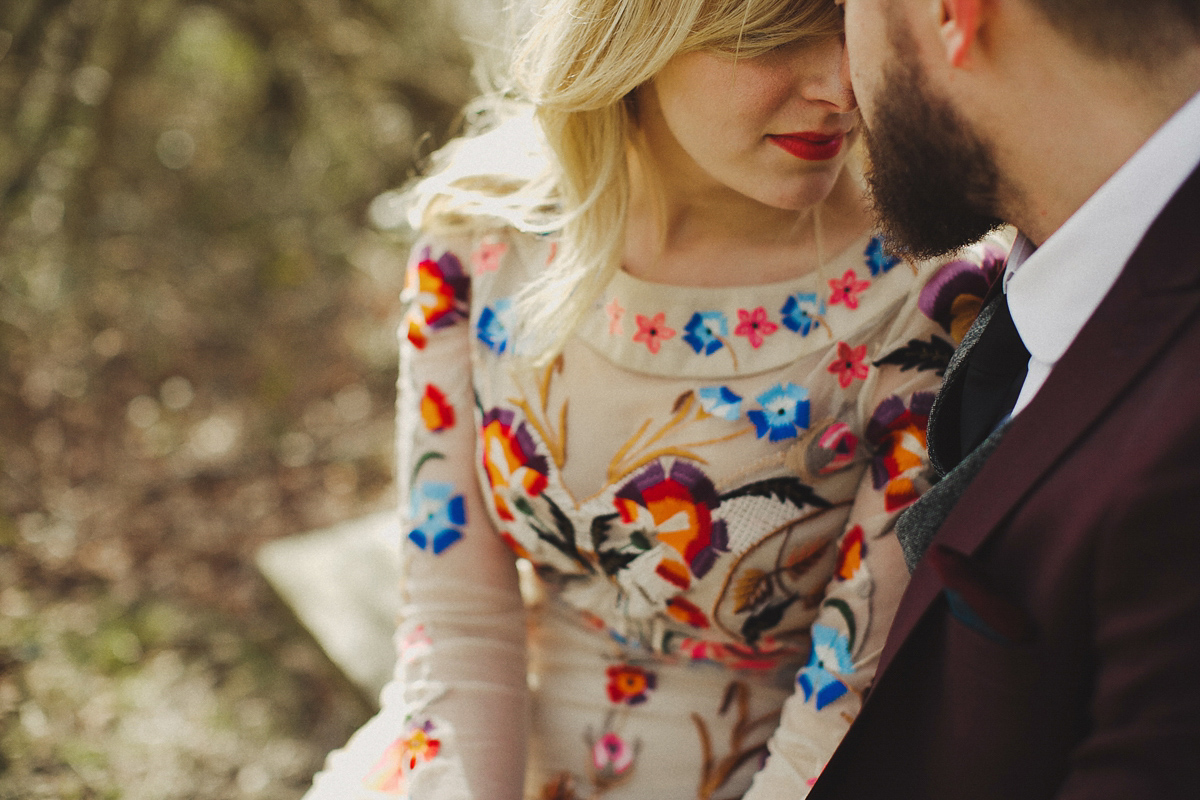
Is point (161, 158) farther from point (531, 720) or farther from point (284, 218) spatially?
point (531, 720)

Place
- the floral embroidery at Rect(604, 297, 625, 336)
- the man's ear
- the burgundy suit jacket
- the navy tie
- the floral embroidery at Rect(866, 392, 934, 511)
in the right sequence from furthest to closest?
1. the floral embroidery at Rect(604, 297, 625, 336)
2. the floral embroidery at Rect(866, 392, 934, 511)
3. the navy tie
4. the man's ear
5. the burgundy suit jacket

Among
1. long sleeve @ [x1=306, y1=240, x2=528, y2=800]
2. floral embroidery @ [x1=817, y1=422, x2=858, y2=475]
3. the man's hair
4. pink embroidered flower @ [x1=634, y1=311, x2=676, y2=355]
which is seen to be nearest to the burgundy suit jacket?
the man's hair

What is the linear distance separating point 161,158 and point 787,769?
4.72 m

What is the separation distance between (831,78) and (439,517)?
897 millimetres

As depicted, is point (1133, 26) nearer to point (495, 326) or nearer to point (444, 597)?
point (495, 326)

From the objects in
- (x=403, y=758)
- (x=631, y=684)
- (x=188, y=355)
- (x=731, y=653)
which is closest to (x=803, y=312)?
(x=731, y=653)

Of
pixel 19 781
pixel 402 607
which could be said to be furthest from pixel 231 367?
pixel 402 607

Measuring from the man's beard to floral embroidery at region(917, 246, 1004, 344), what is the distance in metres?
0.16

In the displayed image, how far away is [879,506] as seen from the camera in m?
1.26

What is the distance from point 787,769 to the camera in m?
1.29

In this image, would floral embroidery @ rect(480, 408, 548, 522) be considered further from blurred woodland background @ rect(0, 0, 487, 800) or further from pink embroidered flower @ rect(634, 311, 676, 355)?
blurred woodland background @ rect(0, 0, 487, 800)

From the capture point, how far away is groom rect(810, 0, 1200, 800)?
746mm

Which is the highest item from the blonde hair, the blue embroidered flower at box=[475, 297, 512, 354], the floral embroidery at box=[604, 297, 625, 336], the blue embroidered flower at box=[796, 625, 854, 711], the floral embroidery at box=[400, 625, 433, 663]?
the blonde hair

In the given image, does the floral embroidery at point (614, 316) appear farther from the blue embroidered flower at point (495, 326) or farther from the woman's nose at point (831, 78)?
the woman's nose at point (831, 78)
